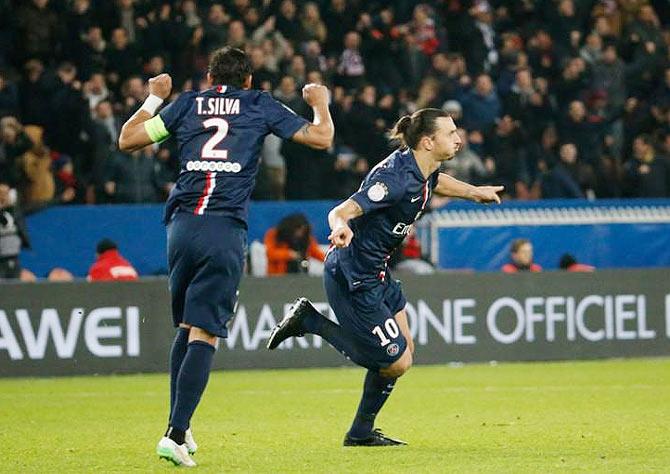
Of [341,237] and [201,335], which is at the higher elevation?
[341,237]

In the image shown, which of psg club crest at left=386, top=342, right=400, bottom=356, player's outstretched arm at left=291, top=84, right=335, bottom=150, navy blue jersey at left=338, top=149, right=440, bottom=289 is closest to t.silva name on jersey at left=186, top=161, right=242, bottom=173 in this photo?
player's outstretched arm at left=291, top=84, right=335, bottom=150

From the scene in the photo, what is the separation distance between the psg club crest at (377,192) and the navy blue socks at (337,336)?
876 millimetres

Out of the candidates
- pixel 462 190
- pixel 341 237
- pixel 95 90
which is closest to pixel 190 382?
pixel 341 237

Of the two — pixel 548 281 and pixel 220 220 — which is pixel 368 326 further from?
pixel 548 281

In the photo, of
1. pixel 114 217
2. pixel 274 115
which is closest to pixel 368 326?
pixel 274 115

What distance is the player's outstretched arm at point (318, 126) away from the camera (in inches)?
300

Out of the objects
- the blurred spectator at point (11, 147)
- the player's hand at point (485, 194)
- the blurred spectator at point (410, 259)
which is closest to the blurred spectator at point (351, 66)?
the blurred spectator at point (410, 259)

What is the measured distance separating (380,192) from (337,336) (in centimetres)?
96

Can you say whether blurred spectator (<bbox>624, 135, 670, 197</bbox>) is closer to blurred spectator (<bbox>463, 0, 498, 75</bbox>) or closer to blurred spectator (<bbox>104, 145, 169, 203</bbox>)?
blurred spectator (<bbox>463, 0, 498, 75</bbox>)

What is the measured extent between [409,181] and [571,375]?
20.2ft

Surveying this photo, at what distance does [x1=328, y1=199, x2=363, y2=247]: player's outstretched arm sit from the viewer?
7.67 metres

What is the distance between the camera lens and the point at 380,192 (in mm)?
8320

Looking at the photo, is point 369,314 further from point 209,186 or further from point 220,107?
point 220,107

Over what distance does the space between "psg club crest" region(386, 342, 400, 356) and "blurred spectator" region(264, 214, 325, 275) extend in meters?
7.96
